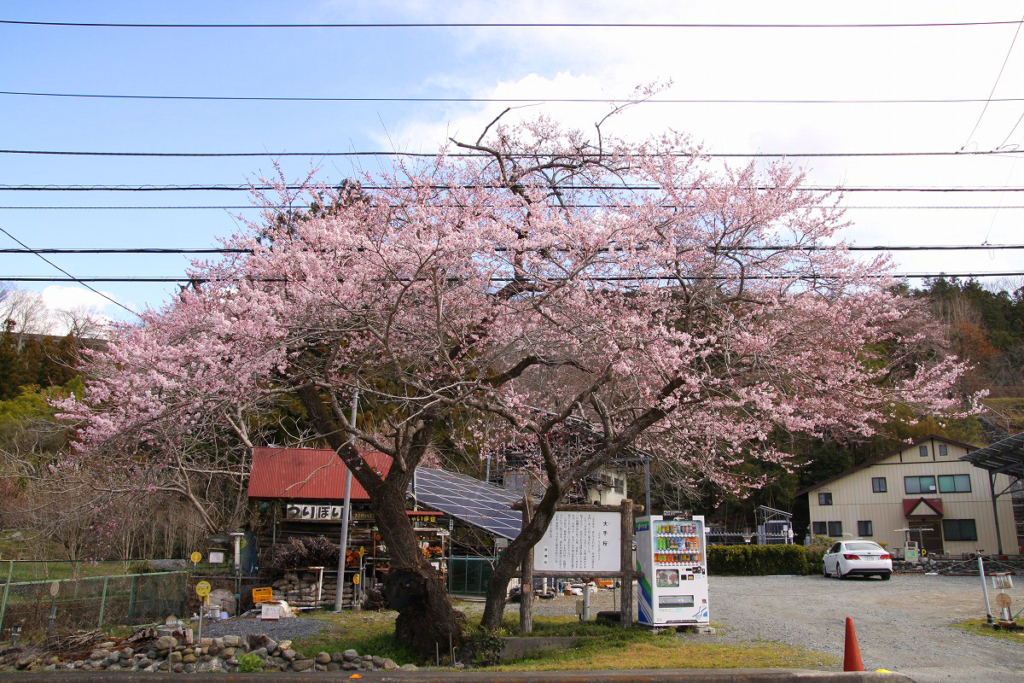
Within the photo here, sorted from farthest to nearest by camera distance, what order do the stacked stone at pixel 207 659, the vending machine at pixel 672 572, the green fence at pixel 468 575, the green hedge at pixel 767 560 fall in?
the green hedge at pixel 767 560, the green fence at pixel 468 575, the vending machine at pixel 672 572, the stacked stone at pixel 207 659

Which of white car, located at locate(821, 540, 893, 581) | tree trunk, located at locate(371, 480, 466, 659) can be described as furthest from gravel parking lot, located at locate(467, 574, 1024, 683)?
tree trunk, located at locate(371, 480, 466, 659)

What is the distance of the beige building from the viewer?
31.9 meters

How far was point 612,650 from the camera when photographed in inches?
387

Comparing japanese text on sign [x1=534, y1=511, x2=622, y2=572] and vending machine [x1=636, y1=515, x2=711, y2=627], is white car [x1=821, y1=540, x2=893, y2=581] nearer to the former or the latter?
vending machine [x1=636, y1=515, x2=711, y2=627]

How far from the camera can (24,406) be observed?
28.2 meters

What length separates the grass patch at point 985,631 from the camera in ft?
34.2

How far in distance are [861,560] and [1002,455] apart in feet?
21.0

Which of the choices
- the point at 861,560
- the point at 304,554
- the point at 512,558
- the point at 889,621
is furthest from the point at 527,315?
the point at 861,560

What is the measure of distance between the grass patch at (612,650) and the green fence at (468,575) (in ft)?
20.2

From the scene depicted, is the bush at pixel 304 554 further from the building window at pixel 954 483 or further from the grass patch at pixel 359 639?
the building window at pixel 954 483

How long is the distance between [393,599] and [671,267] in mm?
6582

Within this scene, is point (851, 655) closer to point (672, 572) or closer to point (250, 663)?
point (672, 572)

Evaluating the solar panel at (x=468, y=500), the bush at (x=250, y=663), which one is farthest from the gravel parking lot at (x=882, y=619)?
the bush at (x=250, y=663)

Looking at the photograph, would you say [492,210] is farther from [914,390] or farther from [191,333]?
[914,390]
